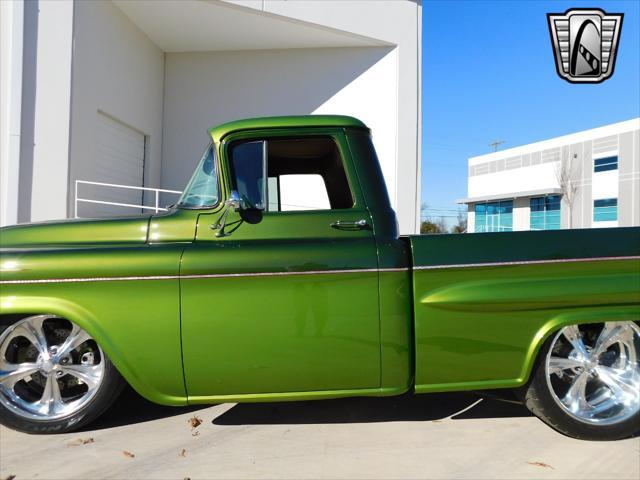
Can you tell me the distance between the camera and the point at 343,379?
247 cm

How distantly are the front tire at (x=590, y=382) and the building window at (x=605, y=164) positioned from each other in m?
35.5

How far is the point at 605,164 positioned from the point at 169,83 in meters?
33.4

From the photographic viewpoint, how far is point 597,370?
2758mm

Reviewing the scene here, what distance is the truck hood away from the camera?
259cm

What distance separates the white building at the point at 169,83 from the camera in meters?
6.82

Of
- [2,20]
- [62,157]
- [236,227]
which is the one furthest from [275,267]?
[2,20]

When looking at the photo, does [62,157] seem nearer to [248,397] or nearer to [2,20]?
[2,20]

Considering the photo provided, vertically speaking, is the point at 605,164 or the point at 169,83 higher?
the point at 605,164

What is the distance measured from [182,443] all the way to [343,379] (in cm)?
106

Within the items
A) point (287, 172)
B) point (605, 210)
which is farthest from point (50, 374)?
point (605, 210)

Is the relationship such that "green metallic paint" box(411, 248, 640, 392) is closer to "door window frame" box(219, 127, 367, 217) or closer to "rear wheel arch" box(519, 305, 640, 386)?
"rear wheel arch" box(519, 305, 640, 386)

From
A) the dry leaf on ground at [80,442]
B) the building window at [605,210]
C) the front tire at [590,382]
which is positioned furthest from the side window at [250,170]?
the building window at [605,210]

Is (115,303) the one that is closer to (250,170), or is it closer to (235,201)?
(235,201)

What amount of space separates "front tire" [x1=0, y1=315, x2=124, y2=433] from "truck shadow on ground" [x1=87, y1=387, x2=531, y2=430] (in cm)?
23
